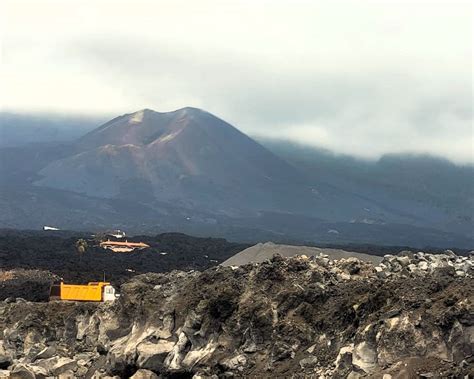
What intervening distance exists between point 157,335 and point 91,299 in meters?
20.4

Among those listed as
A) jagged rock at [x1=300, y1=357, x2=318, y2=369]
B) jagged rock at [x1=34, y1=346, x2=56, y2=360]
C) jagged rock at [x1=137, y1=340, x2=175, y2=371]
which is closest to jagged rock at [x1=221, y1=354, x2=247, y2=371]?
jagged rock at [x1=300, y1=357, x2=318, y2=369]

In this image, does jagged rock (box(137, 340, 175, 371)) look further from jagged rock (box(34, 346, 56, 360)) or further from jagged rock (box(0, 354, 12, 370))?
jagged rock (box(0, 354, 12, 370))

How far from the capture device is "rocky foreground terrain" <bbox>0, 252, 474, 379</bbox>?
26438 millimetres

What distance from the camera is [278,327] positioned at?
1259 inches

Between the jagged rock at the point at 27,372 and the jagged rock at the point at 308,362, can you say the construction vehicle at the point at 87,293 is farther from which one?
the jagged rock at the point at 308,362

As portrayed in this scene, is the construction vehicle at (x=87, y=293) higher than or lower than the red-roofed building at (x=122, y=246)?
higher

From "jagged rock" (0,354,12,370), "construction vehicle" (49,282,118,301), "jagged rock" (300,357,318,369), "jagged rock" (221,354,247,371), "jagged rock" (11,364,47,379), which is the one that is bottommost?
"jagged rock" (0,354,12,370)

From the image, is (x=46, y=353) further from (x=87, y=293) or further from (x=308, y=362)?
(x=308, y=362)

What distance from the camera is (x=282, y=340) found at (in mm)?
31156

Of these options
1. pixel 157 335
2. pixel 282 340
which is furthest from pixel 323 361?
pixel 157 335

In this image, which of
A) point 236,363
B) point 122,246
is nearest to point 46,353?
point 236,363

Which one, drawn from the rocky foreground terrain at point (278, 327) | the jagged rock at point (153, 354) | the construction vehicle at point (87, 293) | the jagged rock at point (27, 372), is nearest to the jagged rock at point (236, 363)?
the rocky foreground terrain at point (278, 327)

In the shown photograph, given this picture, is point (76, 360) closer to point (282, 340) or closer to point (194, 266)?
point (282, 340)

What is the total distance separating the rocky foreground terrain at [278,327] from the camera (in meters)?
26.4
